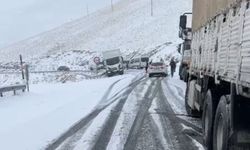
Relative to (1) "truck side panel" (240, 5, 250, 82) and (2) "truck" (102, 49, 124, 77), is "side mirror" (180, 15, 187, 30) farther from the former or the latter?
(2) "truck" (102, 49, 124, 77)

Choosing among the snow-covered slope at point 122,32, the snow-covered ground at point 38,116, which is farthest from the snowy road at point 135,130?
the snow-covered slope at point 122,32

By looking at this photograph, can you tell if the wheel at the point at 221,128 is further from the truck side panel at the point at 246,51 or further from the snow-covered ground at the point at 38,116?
the snow-covered ground at the point at 38,116

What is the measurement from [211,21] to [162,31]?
3653 inches

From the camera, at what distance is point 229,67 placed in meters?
7.09

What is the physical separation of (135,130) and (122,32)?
100063 mm

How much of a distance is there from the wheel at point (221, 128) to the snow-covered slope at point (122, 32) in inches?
3174

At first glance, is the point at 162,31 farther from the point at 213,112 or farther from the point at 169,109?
the point at 213,112

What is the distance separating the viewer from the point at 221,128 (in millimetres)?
7535

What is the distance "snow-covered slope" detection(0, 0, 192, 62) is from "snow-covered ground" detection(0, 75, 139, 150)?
67299mm

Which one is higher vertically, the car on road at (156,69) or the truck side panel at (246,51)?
the truck side panel at (246,51)

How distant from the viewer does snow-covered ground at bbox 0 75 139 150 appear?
11.7 meters

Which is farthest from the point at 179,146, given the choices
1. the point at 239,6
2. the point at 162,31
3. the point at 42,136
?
the point at 162,31

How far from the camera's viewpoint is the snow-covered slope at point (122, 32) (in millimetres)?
99688

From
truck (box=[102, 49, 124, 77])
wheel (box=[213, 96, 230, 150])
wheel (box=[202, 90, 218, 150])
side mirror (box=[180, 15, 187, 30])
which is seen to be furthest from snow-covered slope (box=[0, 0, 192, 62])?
wheel (box=[213, 96, 230, 150])
